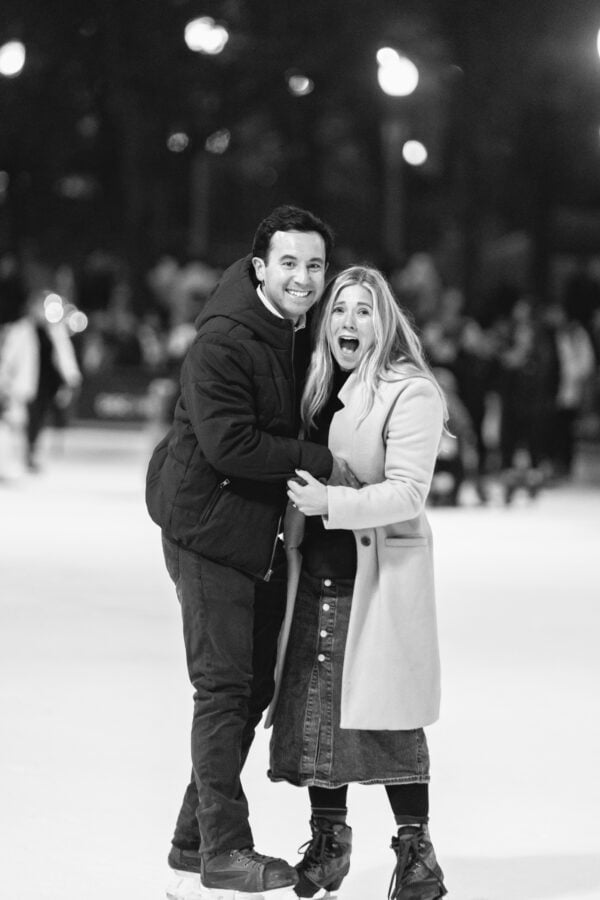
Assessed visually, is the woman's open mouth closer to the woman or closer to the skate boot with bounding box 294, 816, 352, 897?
the woman

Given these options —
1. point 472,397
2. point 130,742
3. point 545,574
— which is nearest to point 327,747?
point 130,742

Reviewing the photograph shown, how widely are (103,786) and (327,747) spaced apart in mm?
1257

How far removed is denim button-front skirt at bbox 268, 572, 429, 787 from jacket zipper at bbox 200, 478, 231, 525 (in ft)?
0.98

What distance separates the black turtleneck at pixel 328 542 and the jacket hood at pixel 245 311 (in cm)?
19

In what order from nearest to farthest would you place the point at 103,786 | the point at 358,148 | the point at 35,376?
the point at 103,786 → the point at 35,376 → the point at 358,148

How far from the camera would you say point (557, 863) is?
14.0 ft

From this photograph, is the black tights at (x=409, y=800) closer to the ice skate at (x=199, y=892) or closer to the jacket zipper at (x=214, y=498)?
the ice skate at (x=199, y=892)

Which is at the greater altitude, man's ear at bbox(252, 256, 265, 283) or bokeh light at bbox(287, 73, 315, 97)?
bokeh light at bbox(287, 73, 315, 97)

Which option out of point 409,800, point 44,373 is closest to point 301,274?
point 409,800

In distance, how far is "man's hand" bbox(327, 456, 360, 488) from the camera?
3902mm

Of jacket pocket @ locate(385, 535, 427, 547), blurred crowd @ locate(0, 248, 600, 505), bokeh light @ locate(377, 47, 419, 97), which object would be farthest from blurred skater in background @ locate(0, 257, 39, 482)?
jacket pocket @ locate(385, 535, 427, 547)

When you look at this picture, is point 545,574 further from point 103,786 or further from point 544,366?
point 544,366

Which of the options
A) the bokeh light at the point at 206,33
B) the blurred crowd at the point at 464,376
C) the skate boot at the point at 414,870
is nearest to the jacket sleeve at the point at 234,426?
the skate boot at the point at 414,870

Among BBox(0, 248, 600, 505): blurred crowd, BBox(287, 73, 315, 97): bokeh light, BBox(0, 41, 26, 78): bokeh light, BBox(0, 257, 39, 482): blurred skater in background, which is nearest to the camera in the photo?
BBox(0, 248, 600, 505): blurred crowd
